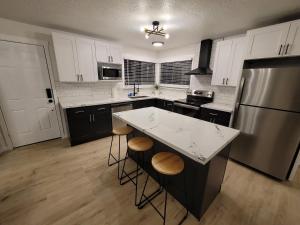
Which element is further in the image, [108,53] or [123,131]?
[108,53]

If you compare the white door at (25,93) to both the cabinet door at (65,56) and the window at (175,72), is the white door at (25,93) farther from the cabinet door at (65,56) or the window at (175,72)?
the window at (175,72)

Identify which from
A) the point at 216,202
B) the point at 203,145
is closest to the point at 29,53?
the point at 203,145

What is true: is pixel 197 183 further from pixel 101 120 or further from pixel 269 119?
pixel 101 120

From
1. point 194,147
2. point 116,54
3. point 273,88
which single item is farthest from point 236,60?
point 116,54

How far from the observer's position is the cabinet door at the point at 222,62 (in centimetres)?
284

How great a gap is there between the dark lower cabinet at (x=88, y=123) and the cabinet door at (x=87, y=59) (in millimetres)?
805

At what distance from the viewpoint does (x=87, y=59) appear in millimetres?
3158

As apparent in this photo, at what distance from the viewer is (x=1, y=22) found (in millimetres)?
2449

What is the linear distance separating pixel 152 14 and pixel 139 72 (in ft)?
8.69

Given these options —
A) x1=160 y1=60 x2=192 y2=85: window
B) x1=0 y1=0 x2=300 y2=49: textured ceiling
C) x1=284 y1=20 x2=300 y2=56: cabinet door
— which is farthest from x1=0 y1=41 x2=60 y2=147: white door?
x1=284 y1=20 x2=300 y2=56: cabinet door

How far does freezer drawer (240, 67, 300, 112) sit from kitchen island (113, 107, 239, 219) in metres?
1.08

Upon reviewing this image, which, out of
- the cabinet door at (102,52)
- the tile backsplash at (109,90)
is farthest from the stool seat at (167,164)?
the cabinet door at (102,52)

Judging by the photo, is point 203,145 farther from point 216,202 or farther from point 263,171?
point 263,171

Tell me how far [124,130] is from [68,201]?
3.93 ft
